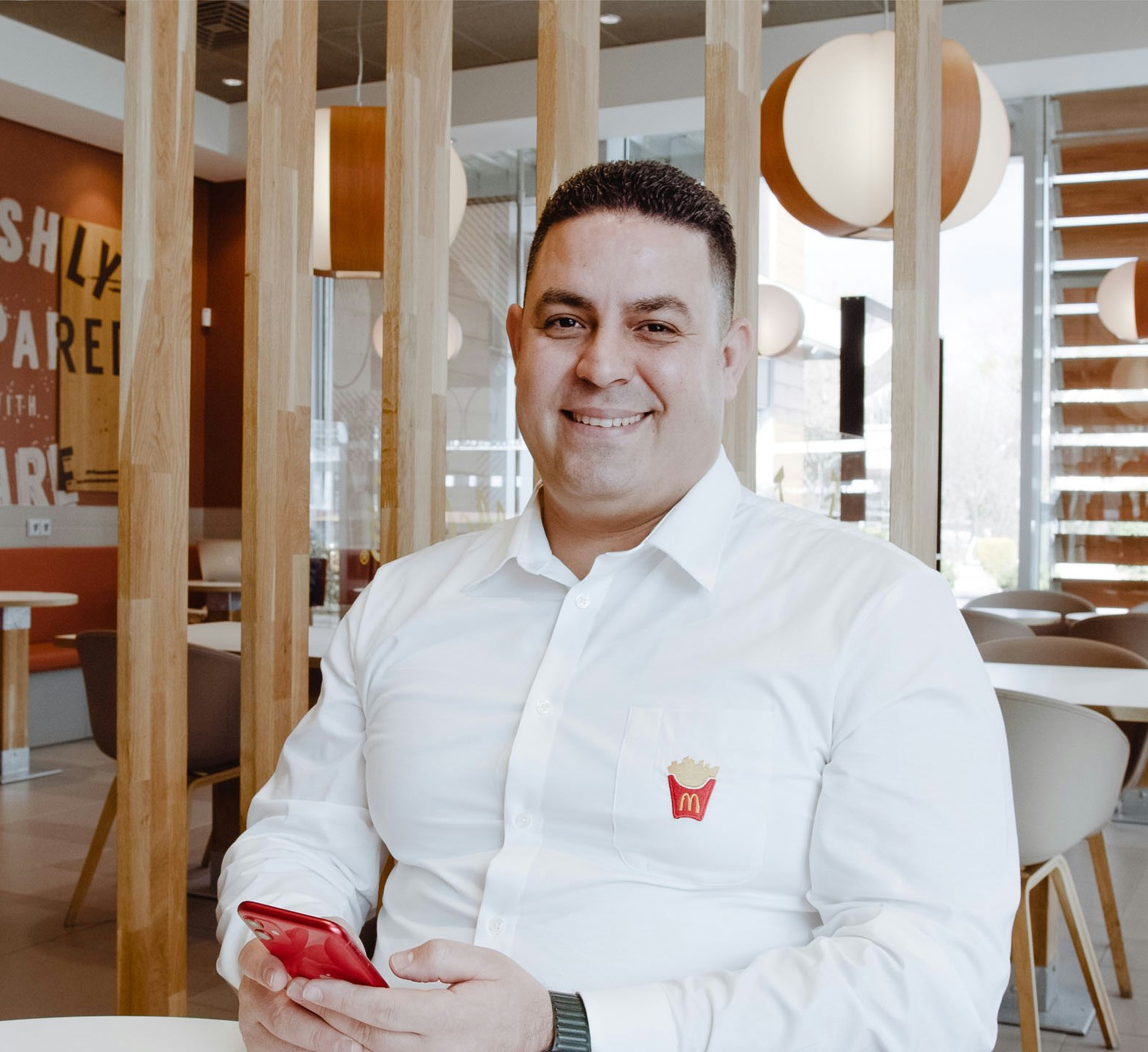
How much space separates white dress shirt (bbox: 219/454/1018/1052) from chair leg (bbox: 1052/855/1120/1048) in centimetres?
188

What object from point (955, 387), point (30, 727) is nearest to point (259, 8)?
point (30, 727)

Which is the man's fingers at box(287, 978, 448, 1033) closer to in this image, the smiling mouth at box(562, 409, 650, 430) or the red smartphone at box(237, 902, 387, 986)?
the red smartphone at box(237, 902, 387, 986)

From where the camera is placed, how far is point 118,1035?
1231 mm

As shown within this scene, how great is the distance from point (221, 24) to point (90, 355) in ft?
8.50

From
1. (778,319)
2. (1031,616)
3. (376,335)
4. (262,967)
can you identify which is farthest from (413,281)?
(376,335)

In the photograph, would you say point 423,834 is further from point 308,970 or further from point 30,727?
point 30,727

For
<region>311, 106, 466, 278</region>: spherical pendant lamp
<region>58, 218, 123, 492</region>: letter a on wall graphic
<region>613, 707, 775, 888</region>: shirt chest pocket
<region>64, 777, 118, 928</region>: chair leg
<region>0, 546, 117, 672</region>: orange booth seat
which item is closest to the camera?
<region>613, 707, 775, 888</region>: shirt chest pocket

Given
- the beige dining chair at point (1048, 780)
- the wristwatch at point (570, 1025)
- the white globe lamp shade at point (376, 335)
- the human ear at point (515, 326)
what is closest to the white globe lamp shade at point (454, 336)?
the white globe lamp shade at point (376, 335)

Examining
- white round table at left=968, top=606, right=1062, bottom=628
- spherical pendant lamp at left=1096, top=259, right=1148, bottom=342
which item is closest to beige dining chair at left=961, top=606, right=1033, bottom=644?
white round table at left=968, top=606, right=1062, bottom=628

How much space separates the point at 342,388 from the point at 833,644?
8594 millimetres

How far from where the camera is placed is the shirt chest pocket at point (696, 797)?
1395 mm

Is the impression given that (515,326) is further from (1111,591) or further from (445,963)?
(1111,591)

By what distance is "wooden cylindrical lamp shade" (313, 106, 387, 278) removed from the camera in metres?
3.91

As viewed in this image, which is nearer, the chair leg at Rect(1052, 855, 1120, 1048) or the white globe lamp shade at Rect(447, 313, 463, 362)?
the chair leg at Rect(1052, 855, 1120, 1048)
